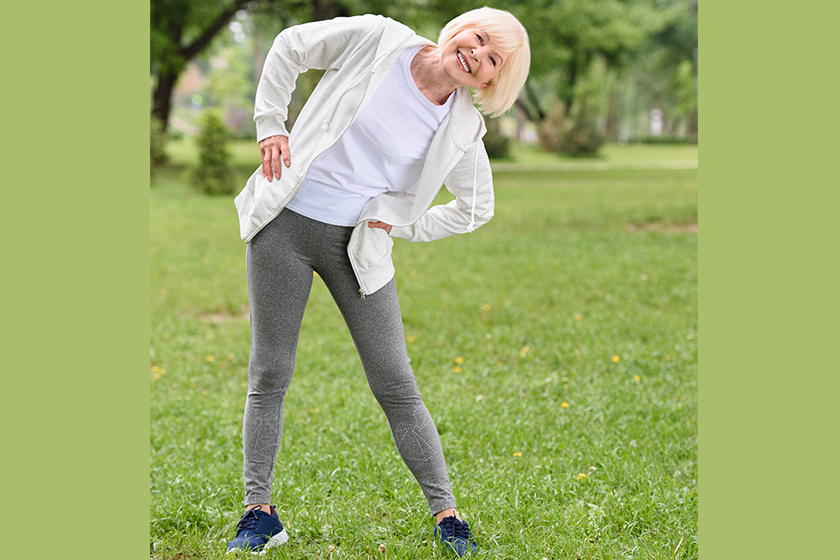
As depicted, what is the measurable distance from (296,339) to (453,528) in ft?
2.93

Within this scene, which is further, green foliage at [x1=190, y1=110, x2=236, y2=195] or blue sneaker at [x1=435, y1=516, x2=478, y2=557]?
green foliage at [x1=190, y1=110, x2=236, y2=195]

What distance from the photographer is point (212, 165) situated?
14586 mm

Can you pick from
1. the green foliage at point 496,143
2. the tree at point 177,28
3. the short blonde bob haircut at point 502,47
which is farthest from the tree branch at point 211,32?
the short blonde bob haircut at point 502,47

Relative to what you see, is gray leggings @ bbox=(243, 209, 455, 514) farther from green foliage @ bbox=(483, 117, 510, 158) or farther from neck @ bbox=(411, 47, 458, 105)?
green foliage @ bbox=(483, 117, 510, 158)

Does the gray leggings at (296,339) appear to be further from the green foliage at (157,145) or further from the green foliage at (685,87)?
the green foliage at (685,87)

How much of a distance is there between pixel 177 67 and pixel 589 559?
20299mm

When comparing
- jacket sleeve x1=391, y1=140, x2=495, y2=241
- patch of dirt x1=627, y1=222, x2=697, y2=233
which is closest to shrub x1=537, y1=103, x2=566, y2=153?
patch of dirt x1=627, y1=222, x2=697, y2=233

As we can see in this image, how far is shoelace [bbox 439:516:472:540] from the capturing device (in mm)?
2684

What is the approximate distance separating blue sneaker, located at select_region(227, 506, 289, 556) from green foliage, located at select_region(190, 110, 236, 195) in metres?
12.5

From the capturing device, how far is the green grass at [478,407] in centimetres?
298

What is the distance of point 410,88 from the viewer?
2391mm

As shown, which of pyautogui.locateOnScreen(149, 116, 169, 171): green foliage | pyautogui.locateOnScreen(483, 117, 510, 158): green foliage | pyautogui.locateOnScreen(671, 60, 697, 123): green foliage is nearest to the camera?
pyautogui.locateOnScreen(149, 116, 169, 171): green foliage

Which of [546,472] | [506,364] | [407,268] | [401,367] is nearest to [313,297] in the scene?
[407,268]

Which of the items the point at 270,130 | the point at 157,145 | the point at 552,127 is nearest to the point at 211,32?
the point at 157,145
